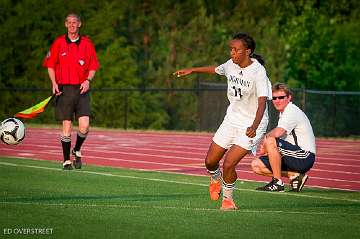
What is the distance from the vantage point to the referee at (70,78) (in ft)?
59.9

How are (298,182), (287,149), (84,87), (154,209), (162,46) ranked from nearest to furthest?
(154,209) → (298,182) → (287,149) → (84,87) → (162,46)

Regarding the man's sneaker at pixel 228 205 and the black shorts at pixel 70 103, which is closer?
the man's sneaker at pixel 228 205

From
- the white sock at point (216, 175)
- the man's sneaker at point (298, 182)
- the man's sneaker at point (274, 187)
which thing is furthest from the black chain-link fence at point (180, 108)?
the white sock at point (216, 175)

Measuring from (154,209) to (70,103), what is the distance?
20.6 feet

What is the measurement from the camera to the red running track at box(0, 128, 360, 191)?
752 inches

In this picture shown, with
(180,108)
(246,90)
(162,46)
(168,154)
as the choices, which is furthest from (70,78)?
(162,46)

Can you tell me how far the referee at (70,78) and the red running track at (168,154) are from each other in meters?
1.85

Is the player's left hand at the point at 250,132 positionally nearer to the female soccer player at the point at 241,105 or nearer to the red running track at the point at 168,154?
the female soccer player at the point at 241,105

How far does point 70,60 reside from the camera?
60.0 feet

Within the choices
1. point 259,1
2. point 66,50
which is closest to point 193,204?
point 66,50

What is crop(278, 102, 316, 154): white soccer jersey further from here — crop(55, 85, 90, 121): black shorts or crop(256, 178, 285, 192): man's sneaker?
crop(55, 85, 90, 121): black shorts

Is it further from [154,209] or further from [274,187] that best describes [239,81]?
[274,187]

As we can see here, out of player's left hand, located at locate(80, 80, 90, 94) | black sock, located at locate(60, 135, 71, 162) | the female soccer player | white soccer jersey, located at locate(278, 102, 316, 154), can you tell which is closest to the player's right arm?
player's left hand, located at locate(80, 80, 90, 94)

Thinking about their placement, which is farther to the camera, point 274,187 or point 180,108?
point 180,108
